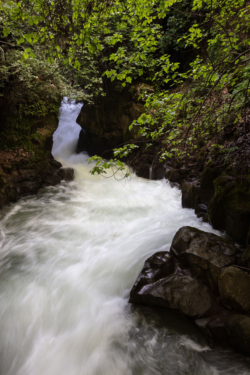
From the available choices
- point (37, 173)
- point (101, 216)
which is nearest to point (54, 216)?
point (101, 216)

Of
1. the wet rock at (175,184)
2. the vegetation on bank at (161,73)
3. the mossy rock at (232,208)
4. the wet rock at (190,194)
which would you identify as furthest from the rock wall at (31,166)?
the mossy rock at (232,208)

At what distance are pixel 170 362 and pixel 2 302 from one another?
8.73 feet

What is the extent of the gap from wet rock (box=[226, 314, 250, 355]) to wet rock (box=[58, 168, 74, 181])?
831 centimetres

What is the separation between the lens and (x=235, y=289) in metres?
2.53

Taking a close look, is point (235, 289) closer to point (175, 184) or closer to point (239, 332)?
point (239, 332)

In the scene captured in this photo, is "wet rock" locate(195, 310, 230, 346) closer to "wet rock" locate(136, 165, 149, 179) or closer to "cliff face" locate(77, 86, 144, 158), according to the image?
"wet rock" locate(136, 165, 149, 179)

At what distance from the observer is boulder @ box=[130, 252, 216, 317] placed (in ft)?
8.68

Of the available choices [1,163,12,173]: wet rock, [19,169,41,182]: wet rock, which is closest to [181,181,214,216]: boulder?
[19,169,41,182]: wet rock

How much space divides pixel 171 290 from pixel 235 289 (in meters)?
0.82

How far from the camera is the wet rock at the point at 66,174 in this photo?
366 inches

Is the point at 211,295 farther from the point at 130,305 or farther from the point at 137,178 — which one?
the point at 137,178

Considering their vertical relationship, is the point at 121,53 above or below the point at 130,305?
above

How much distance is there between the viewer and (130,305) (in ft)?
9.93

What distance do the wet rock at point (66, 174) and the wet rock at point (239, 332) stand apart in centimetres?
831
